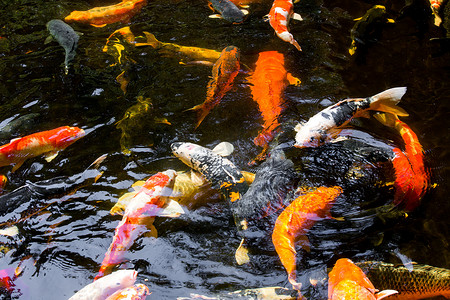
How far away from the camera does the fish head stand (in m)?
4.36

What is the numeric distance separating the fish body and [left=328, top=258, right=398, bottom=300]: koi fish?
496 centimetres

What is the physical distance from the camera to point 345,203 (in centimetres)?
355

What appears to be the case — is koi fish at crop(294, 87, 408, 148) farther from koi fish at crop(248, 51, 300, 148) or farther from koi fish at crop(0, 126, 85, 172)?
koi fish at crop(0, 126, 85, 172)

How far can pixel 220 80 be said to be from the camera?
16.3 feet

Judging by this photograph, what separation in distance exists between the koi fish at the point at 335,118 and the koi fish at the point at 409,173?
0.37 m

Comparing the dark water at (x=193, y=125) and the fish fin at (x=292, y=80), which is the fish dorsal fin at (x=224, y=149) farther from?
the fish fin at (x=292, y=80)

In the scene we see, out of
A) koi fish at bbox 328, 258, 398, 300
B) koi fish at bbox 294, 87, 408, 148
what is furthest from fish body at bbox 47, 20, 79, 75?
koi fish at bbox 328, 258, 398, 300

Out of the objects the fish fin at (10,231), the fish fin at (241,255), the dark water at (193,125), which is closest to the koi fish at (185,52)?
the dark water at (193,125)

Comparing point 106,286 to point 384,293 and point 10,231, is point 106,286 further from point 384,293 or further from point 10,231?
point 384,293

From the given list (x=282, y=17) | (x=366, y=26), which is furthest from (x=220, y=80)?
(x=366, y=26)

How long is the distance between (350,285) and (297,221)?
0.78 meters

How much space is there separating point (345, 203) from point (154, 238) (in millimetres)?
1979

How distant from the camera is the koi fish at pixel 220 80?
473cm

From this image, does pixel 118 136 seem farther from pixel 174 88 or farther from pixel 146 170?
pixel 174 88
